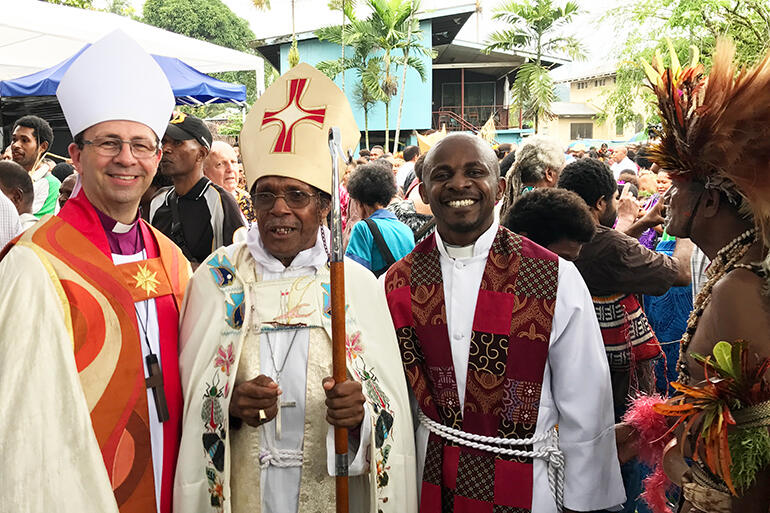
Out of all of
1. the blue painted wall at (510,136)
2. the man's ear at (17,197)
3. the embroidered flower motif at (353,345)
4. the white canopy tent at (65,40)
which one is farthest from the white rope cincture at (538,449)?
the blue painted wall at (510,136)

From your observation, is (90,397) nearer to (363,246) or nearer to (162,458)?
(162,458)

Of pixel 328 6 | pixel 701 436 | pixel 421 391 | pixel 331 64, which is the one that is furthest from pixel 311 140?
pixel 328 6

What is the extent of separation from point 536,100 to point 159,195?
70.7 ft

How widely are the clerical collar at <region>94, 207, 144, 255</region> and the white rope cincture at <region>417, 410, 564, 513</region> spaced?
56.6 inches

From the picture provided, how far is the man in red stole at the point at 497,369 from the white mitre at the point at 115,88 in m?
1.18

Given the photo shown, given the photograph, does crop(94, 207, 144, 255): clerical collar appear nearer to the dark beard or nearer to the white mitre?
the white mitre

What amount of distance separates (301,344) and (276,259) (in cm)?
35

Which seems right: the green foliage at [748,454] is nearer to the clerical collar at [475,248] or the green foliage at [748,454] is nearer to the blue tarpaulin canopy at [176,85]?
the clerical collar at [475,248]

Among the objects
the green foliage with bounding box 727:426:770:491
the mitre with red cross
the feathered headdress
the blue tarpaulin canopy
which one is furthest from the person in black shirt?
the blue tarpaulin canopy

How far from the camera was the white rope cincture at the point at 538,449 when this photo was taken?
98.7 inches

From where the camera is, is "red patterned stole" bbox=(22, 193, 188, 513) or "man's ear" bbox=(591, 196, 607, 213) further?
"man's ear" bbox=(591, 196, 607, 213)

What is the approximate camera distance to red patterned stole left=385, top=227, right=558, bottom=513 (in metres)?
2.52

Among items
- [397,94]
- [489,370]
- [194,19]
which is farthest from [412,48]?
[194,19]

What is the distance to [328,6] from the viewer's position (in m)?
29.5
